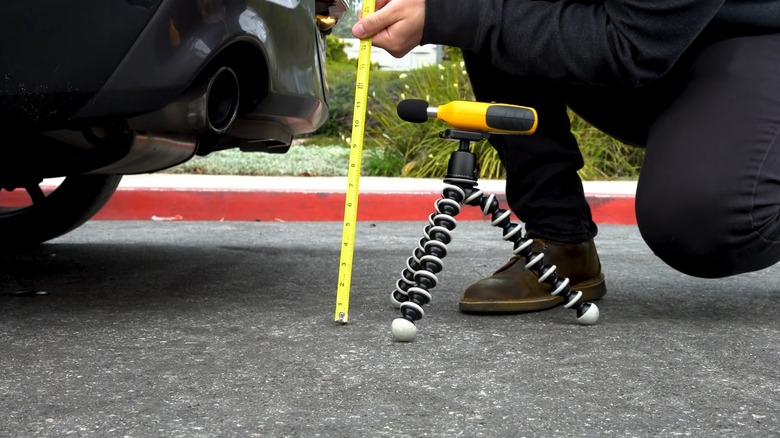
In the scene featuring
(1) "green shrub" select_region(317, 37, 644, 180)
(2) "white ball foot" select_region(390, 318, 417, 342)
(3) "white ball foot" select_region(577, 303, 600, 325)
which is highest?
(2) "white ball foot" select_region(390, 318, 417, 342)

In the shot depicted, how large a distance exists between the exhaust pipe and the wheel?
1234 millimetres

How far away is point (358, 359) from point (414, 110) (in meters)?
0.55

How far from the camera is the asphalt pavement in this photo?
1553 mm

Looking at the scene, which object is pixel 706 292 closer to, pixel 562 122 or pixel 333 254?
pixel 562 122

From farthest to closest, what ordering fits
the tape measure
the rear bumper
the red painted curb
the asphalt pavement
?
the red painted curb → the tape measure → the rear bumper → the asphalt pavement

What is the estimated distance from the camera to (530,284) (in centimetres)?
238

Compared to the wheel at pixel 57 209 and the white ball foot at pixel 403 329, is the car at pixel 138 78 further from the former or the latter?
the wheel at pixel 57 209

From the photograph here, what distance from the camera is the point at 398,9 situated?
2027 millimetres

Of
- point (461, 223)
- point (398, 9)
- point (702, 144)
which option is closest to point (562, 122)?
point (702, 144)

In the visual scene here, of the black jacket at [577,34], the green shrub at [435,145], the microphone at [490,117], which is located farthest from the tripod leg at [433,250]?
the green shrub at [435,145]

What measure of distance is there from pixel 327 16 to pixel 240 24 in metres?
0.68

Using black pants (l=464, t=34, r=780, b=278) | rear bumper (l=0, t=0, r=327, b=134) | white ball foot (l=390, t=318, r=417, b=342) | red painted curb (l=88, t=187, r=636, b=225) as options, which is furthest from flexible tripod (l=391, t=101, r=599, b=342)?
red painted curb (l=88, t=187, r=636, b=225)

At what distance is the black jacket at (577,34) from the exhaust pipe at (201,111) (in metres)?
0.42

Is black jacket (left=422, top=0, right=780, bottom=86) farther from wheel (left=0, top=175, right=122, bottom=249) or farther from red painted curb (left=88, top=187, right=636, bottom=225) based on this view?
red painted curb (left=88, top=187, right=636, bottom=225)
